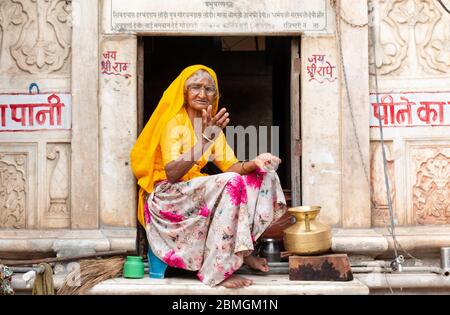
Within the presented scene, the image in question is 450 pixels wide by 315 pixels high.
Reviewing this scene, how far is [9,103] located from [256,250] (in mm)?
2421

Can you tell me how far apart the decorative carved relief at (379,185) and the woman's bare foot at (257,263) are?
105 cm

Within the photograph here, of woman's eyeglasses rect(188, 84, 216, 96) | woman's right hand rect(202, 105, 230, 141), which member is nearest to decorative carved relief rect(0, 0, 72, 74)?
woman's eyeglasses rect(188, 84, 216, 96)

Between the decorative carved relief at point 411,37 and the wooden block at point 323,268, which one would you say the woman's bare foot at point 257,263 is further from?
the decorative carved relief at point 411,37

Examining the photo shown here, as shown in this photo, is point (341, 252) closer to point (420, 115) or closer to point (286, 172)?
point (420, 115)

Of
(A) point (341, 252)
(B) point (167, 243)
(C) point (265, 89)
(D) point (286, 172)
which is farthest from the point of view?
(C) point (265, 89)

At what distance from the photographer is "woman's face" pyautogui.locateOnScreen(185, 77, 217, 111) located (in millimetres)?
5898

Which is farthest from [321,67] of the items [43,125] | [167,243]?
[43,125]

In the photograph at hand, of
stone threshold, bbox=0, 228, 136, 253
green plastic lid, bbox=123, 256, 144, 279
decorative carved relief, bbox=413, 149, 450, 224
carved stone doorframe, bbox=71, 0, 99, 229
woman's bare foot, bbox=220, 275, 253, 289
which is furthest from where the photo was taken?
decorative carved relief, bbox=413, 149, 450, 224

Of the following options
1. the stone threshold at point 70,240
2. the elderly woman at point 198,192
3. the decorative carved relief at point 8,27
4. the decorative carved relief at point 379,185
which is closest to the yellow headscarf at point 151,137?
the elderly woman at point 198,192

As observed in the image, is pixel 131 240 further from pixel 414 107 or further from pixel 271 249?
pixel 414 107

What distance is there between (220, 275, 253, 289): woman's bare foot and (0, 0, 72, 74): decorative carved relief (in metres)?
2.33

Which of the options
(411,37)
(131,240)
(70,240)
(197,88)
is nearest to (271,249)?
(131,240)

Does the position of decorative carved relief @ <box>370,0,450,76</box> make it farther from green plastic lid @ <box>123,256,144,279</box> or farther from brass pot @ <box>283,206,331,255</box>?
green plastic lid @ <box>123,256,144,279</box>

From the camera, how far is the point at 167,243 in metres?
5.71
